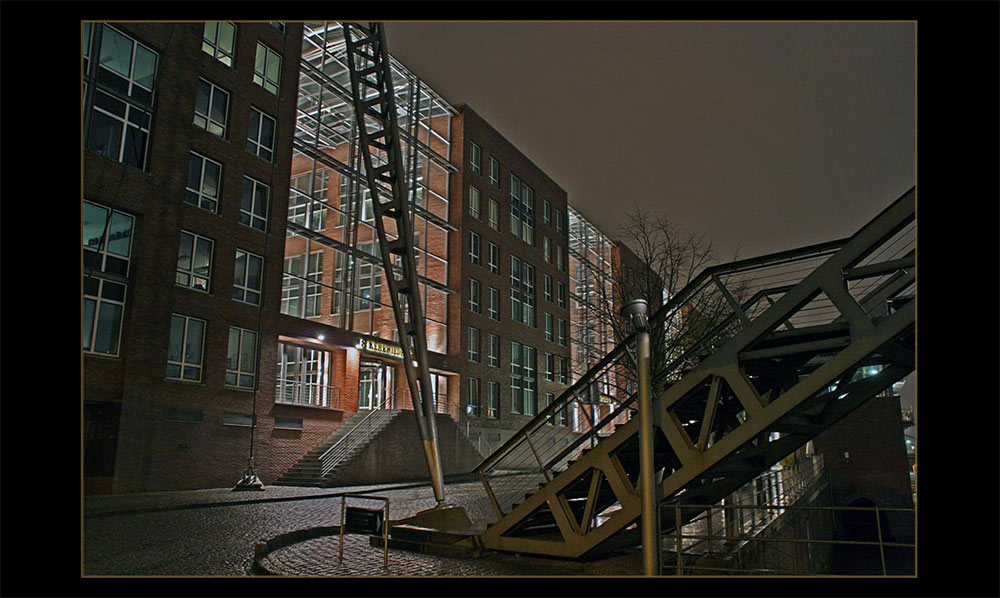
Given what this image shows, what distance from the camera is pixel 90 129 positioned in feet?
65.7

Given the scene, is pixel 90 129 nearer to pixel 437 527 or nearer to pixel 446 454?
pixel 437 527

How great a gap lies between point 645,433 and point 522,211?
4214 cm

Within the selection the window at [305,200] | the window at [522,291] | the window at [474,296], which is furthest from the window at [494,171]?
the window at [305,200]

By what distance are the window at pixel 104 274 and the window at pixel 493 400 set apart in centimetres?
2332

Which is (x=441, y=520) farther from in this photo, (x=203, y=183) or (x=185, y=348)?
(x=203, y=183)

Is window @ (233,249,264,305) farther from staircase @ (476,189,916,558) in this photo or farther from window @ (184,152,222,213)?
staircase @ (476,189,916,558)

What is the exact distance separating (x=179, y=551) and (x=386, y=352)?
73.7 ft

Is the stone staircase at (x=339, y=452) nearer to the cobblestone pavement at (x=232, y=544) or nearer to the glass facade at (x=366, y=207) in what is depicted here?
the cobblestone pavement at (x=232, y=544)

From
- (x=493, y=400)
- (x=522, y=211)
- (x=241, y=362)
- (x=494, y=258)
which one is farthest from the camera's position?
(x=522, y=211)

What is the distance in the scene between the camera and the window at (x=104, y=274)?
19.9 meters

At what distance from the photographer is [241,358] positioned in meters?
24.6

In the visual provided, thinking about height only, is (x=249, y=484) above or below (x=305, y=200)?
below

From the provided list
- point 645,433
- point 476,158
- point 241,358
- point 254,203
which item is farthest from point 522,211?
point 645,433
